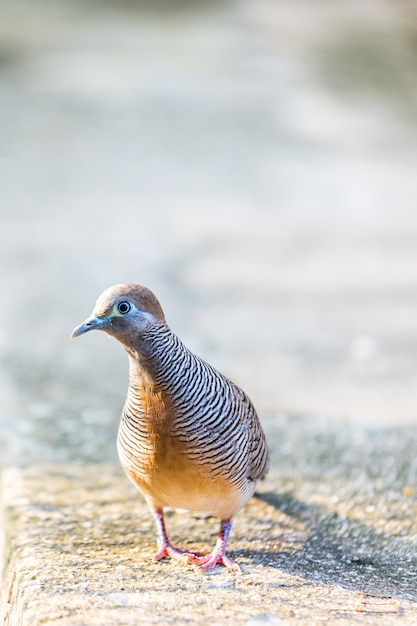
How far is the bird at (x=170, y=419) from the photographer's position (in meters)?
3.23

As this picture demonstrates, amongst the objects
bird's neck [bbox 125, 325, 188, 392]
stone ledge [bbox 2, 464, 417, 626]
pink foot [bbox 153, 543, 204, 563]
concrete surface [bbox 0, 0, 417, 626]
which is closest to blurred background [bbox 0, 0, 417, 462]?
concrete surface [bbox 0, 0, 417, 626]

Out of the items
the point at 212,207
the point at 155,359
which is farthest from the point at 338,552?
the point at 212,207

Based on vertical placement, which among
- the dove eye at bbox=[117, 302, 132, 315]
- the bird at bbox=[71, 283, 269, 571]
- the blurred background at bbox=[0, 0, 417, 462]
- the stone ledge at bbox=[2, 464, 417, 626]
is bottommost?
the stone ledge at bbox=[2, 464, 417, 626]

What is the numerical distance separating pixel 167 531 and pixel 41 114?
10.6 metres

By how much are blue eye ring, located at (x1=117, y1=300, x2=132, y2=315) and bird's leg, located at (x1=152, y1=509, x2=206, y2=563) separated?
1.01 m

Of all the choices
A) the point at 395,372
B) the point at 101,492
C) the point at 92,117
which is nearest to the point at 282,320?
the point at 395,372

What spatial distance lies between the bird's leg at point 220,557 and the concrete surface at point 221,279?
0.09 m

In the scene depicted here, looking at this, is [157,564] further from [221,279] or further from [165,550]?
[221,279]

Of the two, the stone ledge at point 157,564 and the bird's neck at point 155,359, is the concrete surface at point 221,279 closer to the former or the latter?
the stone ledge at point 157,564

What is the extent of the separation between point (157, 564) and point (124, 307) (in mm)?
1125

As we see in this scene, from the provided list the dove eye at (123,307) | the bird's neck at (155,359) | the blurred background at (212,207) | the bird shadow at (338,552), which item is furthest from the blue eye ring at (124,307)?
the blurred background at (212,207)

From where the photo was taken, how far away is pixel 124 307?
321 centimetres

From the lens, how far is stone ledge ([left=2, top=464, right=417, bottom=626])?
10.1 ft

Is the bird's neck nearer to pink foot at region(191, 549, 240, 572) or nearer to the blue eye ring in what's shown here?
the blue eye ring
